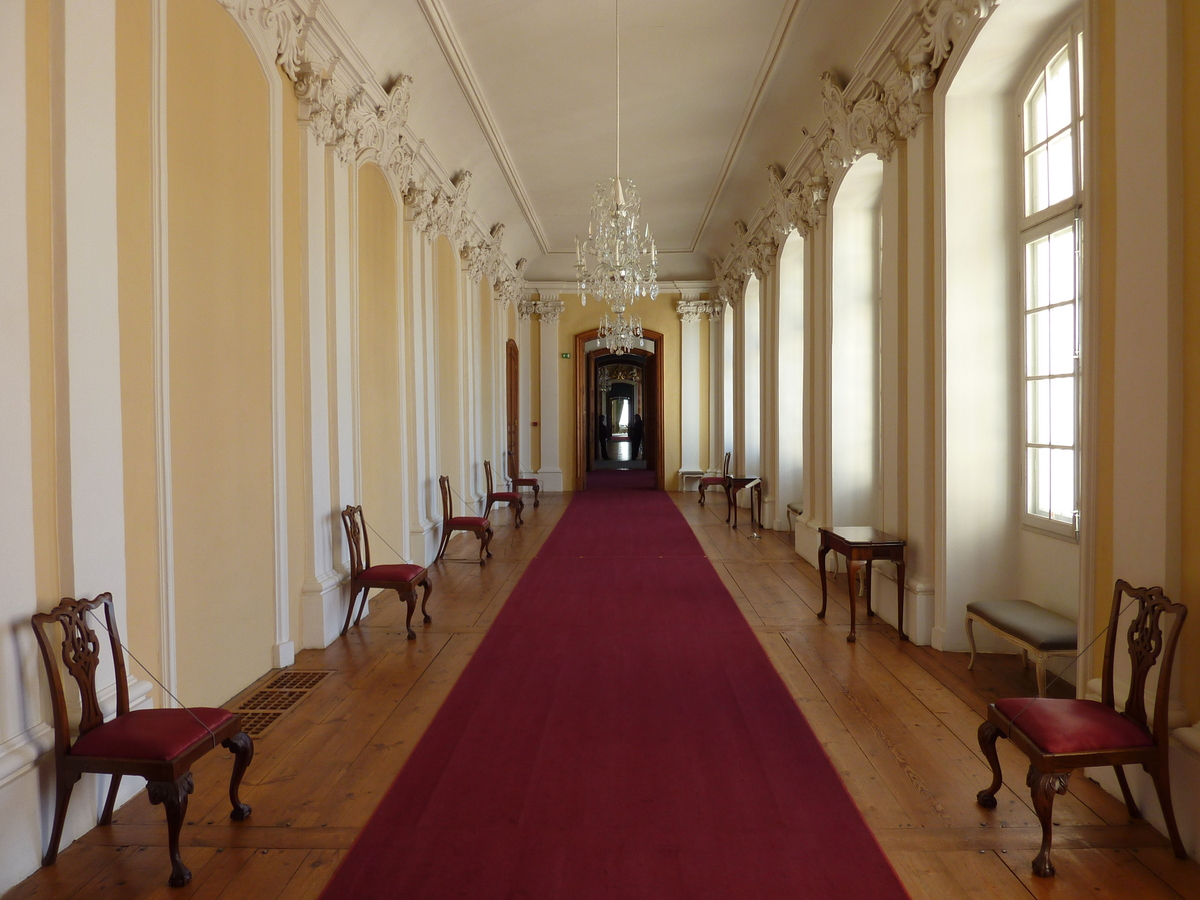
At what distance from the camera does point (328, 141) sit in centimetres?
550

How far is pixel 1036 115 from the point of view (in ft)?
16.0

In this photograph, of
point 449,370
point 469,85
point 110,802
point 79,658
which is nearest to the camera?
point 79,658

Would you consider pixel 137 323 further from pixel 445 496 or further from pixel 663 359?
pixel 663 359

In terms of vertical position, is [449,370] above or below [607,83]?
below

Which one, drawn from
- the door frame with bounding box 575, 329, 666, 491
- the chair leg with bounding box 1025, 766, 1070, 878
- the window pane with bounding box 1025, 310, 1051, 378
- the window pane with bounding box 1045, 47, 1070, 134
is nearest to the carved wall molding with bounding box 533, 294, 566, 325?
the door frame with bounding box 575, 329, 666, 491

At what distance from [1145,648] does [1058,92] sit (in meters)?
3.35

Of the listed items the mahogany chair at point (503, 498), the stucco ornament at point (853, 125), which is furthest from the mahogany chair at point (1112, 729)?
the mahogany chair at point (503, 498)

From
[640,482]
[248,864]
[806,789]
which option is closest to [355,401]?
[248,864]

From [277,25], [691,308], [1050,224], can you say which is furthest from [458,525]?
[691,308]

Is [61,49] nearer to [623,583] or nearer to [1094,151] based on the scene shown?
[1094,151]

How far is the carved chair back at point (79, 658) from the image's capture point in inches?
106

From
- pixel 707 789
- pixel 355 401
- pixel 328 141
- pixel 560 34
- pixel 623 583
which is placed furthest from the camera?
pixel 623 583

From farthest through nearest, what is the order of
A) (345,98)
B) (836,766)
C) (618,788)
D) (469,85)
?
(469,85) < (345,98) < (836,766) < (618,788)

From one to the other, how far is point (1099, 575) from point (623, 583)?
457 cm
